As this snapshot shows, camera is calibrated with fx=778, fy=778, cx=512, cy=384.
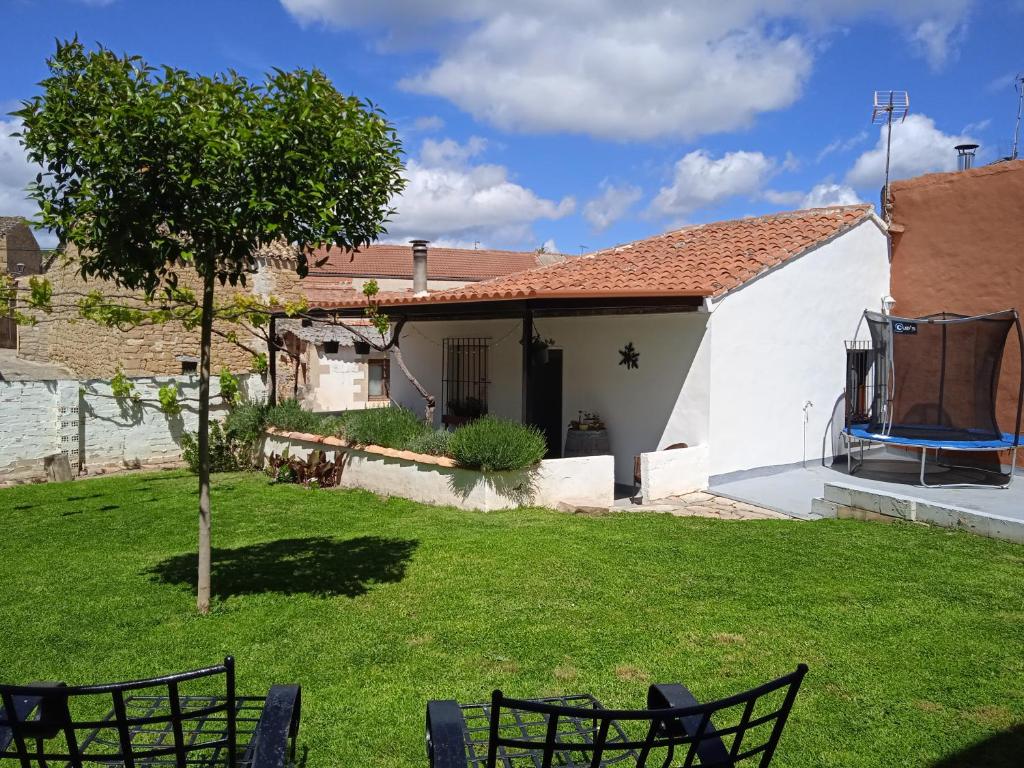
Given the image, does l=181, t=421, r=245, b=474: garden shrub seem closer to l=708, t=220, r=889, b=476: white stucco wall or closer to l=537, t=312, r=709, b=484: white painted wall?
l=537, t=312, r=709, b=484: white painted wall

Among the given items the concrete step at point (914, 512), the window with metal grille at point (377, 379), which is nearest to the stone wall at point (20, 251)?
the window with metal grille at point (377, 379)

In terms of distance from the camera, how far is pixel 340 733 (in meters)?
3.52

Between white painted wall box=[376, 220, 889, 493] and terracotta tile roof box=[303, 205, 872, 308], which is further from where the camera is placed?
white painted wall box=[376, 220, 889, 493]

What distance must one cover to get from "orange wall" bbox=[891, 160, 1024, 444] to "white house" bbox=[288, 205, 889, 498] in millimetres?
417

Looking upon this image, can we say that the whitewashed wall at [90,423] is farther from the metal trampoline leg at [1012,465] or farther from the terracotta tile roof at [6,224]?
the terracotta tile roof at [6,224]

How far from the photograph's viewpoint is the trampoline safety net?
10266 millimetres

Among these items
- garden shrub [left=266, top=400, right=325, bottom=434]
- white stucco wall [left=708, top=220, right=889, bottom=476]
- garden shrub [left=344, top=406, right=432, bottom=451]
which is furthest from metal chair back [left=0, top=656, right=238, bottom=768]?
garden shrub [left=266, top=400, right=325, bottom=434]

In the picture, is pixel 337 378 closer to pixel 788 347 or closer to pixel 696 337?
pixel 696 337

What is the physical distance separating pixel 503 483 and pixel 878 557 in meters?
3.84

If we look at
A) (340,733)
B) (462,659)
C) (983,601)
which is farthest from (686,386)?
(340,733)

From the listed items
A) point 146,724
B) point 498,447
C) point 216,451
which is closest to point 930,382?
point 498,447

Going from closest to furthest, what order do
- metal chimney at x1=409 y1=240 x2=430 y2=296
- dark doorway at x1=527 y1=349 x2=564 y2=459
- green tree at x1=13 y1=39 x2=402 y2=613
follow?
green tree at x1=13 y1=39 x2=402 y2=613 < dark doorway at x1=527 y1=349 x2=564 y2=459 < metal chimney at x1=409 y1=240 x2=430 y2=296

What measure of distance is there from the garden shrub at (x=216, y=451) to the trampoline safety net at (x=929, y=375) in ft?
31.0

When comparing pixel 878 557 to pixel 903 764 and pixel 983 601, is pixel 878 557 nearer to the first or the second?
pixel 983 601
